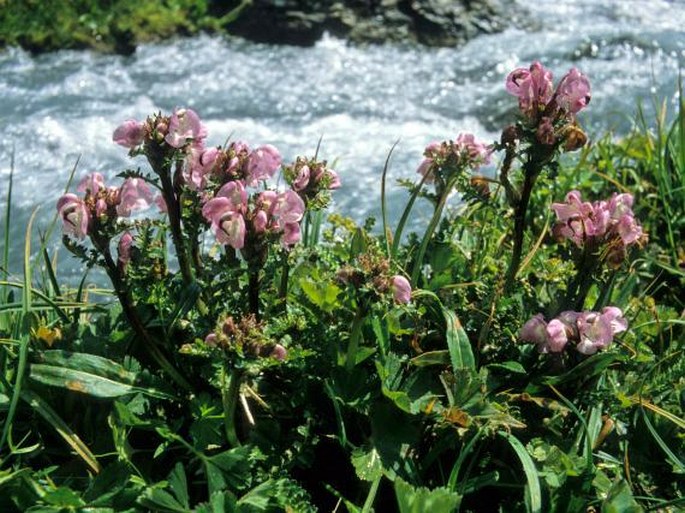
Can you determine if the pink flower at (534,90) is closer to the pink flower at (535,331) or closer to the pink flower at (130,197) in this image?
the pink flower at (535,331)

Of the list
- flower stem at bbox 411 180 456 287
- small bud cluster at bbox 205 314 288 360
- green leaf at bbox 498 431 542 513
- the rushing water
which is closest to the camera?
small bud cluster at bbox 205 314 288 360

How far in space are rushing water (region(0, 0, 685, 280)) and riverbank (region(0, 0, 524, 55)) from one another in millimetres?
143

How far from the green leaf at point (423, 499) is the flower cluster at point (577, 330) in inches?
20.1

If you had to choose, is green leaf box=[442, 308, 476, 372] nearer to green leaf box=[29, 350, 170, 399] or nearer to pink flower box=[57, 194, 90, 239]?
green leaf box=[29, 350, 170, 399]

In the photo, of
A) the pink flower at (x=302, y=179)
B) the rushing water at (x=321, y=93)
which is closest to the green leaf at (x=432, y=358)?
the pink flower at (x=302, y=179)

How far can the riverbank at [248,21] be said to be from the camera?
266 inches

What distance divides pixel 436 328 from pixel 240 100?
422 cm

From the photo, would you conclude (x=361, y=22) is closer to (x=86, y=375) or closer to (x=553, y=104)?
(x=553, y=104)

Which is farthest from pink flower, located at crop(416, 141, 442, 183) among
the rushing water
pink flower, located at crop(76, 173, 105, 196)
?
the rushing water

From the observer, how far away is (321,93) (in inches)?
251

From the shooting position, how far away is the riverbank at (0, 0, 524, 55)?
6754 millimetres

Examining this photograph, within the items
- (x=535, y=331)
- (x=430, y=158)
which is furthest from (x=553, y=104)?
(x=535, y=331)

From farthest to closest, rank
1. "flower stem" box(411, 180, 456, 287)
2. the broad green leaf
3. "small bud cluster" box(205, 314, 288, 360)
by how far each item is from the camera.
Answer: "flower stem" box(411, 180, 456, 287) < the broad green leaf < "small bud cluster" box(205, 314, 288, 360)

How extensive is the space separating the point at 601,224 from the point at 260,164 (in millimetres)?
877
